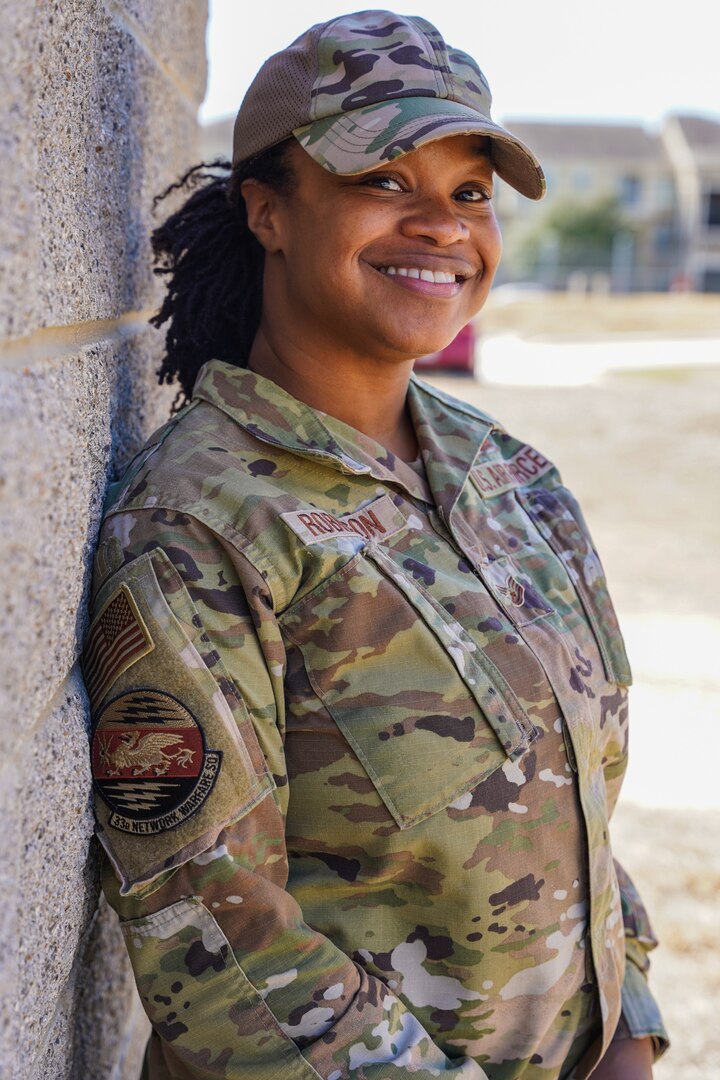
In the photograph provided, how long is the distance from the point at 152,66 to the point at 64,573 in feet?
3.66

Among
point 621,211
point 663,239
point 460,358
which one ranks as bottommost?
point 663,239

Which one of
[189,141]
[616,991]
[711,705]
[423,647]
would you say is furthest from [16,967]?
[711,705]

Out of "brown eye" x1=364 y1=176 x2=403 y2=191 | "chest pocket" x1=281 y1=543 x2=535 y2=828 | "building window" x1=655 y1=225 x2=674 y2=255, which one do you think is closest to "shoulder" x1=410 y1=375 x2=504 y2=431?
"brown eye" x1=364 y1=176 x2=403 y2=191

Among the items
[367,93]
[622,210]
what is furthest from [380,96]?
[622,210]

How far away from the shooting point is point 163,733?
1.35 meters

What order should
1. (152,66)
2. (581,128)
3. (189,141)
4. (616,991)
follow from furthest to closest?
(581,128) → (189,141) → (152,66) → (616,991)

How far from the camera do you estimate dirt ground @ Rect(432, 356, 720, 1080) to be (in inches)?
126

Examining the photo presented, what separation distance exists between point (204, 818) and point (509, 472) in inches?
36.0

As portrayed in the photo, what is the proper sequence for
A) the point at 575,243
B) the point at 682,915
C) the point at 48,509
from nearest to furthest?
the point at 48,509
the point at 682,915
the point at 575,243

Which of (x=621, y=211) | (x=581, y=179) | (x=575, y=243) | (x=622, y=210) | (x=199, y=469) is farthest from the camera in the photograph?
(x=581, y=179)

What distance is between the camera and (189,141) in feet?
8.64

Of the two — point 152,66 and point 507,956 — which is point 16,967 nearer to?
point 507,956

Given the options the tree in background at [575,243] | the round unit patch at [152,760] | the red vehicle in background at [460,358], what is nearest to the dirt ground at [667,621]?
the red vehicle in background at [460,358]

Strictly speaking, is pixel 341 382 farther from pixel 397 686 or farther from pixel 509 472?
pixel 397 686
